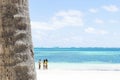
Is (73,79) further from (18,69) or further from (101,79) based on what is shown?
(18,69)

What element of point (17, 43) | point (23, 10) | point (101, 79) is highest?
point (23, 10)

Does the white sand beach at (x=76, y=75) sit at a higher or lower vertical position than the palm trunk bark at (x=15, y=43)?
lower

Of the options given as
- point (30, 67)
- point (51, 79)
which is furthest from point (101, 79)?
point (30, 67)

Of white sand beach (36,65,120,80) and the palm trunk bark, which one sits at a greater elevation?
the palm trunk bark

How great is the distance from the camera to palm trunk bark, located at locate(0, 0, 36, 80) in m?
3.36

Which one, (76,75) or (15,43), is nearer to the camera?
(15,43)

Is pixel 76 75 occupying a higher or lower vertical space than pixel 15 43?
lower

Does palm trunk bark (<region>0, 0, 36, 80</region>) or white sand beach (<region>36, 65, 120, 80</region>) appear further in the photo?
white sand beach (<region>36, 65, 120, 80</region>)

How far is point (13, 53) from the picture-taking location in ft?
11.0

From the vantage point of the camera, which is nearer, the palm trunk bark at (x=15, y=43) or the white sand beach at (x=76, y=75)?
the palm trunk bark at (x=15, y=43)

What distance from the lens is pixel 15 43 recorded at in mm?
3369

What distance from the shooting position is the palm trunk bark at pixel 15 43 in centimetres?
336

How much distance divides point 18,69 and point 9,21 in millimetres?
434

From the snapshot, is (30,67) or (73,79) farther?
(73,79)
